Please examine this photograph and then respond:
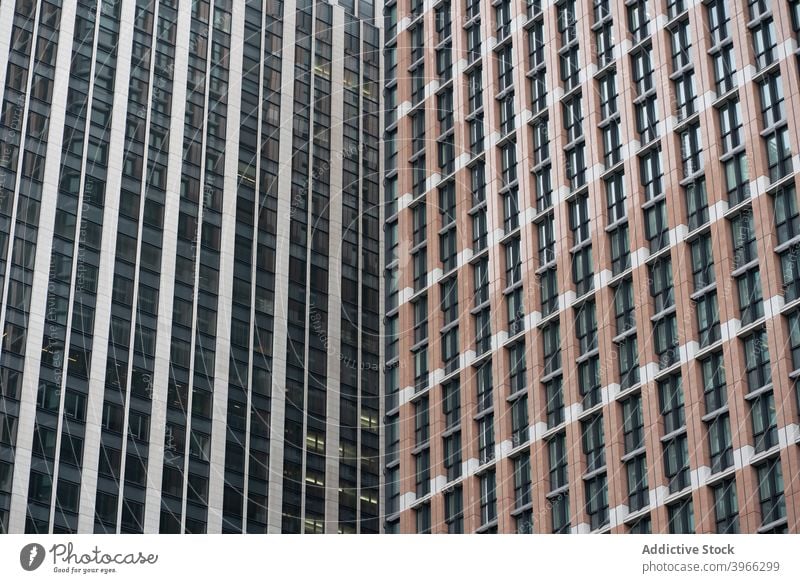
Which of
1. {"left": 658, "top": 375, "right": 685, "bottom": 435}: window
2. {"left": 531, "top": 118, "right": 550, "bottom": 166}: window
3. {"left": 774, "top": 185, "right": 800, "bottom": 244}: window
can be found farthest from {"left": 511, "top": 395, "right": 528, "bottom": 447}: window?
{"left": 774, "top": 185, "right": 800, "bottom": 244}: window

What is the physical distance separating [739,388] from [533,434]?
1650cm

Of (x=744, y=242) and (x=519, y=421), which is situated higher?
(x=744, y=242)

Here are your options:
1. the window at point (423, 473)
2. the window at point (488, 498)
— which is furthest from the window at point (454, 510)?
the window at point (423, 473)

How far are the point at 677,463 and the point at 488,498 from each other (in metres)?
16.1

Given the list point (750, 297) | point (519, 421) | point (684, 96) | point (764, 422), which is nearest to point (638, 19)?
point (684, 96)

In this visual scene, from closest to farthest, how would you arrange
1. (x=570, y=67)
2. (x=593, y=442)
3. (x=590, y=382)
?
(x=593, y=442)
(x=590, y=382)
(x=570, y=67)

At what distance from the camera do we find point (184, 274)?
428 feet

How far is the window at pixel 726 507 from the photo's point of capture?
8625 cm

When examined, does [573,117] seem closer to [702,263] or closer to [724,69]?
[724,69]

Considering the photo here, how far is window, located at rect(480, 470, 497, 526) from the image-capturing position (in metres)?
103
